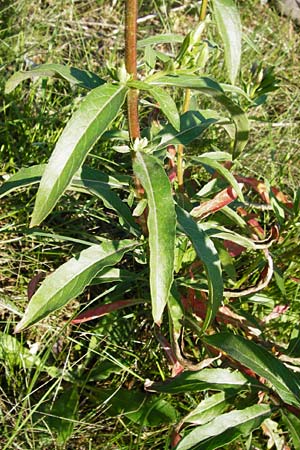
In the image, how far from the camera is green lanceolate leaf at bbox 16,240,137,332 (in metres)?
1.60

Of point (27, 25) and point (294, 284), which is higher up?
point (27, 25)

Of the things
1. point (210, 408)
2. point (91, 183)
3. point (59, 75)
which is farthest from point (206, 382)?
point (59, 75)

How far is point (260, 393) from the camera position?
1936 mm

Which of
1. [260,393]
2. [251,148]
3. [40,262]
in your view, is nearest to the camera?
[260,393]

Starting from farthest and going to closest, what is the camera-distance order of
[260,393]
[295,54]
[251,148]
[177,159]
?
[295,54] → [251,148] → [177,159] → [260,393]

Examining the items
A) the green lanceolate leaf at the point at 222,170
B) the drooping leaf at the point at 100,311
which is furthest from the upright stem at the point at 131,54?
the drooping leaf at the point at 100,311

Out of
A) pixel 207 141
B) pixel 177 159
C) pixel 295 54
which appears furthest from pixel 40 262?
pixel 295 54

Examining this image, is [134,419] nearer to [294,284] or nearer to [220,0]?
[294,284]

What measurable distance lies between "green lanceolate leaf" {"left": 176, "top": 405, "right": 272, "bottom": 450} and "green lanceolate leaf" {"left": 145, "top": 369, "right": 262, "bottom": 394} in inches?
2.9

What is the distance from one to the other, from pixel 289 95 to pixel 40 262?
1492 mm

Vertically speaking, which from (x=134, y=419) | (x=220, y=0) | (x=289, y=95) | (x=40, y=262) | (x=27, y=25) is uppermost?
(x=220, y=0)

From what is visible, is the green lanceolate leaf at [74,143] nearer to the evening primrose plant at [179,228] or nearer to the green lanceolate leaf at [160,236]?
the evening primrose plant at [179,228]

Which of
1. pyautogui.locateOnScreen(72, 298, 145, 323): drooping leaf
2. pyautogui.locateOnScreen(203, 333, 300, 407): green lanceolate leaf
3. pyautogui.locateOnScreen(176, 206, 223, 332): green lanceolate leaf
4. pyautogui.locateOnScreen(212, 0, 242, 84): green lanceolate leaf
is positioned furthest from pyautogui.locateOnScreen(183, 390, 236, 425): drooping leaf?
pyautogui.locateOnScreen(212, 0, 242, 84): green lanceolate leaf

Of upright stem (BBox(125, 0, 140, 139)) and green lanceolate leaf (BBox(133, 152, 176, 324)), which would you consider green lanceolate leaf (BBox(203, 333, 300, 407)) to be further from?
upright stem (BBox(125, 0, 140, 139))
